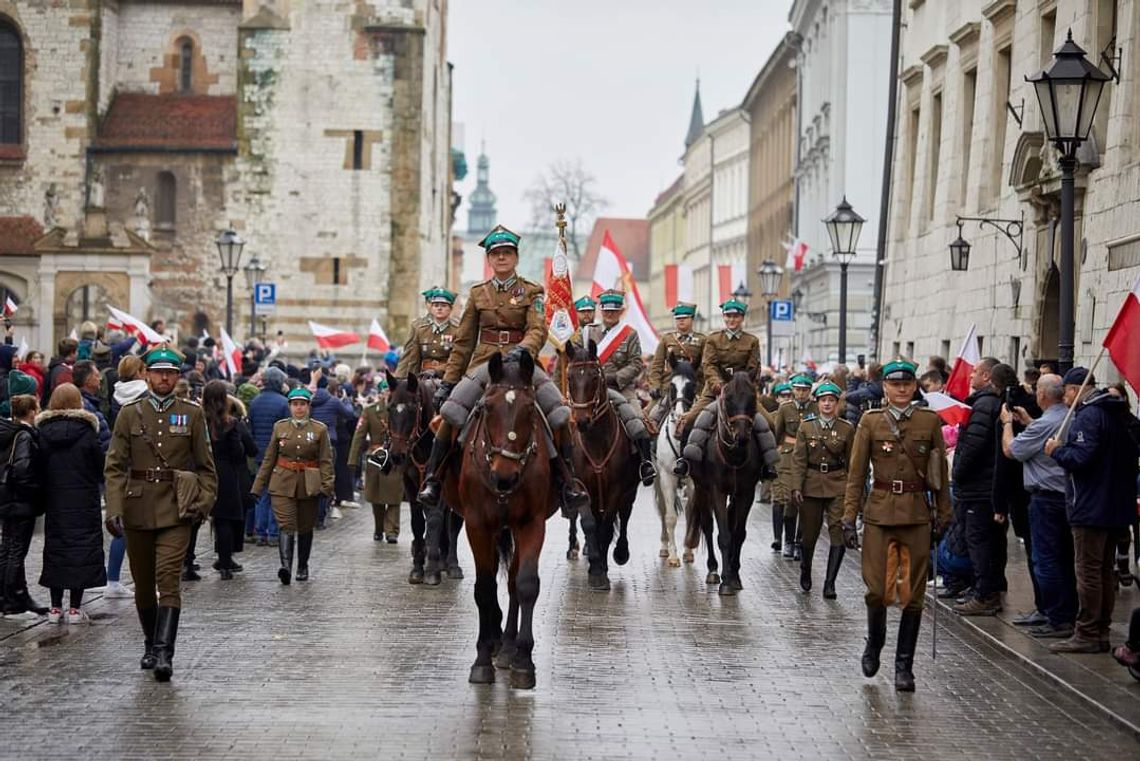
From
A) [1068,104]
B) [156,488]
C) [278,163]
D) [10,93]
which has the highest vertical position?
[10,93]

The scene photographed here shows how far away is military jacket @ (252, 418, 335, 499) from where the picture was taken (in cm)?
1759

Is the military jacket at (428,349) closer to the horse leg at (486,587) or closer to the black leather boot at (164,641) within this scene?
the horse leg at (486,587)

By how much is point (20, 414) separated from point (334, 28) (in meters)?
44.0

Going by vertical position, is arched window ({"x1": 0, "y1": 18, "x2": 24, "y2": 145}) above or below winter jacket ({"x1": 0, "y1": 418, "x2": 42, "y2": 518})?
above

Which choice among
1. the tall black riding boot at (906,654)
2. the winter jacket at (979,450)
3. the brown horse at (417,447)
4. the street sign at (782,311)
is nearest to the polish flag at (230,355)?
the brown horse at (417,447)

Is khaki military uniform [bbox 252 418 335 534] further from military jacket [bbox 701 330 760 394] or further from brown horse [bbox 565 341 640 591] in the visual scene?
military jacket [bbox 701 330 760 394]

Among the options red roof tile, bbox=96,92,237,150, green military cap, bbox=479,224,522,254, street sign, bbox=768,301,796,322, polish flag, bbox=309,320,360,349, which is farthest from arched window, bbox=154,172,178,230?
green military cap, bbox=479,224,522,254

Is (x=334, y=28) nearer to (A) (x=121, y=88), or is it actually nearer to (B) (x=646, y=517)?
(A) (x=121, y=88)

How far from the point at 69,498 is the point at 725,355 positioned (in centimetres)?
646

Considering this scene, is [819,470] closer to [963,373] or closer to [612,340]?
[963,373]

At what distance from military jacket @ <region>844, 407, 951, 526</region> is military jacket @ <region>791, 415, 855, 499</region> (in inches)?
192

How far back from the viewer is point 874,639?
12.1 metres

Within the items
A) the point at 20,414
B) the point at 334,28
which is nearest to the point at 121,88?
the point at 334,28

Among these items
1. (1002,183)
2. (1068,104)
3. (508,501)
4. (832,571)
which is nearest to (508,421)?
(508,501)
